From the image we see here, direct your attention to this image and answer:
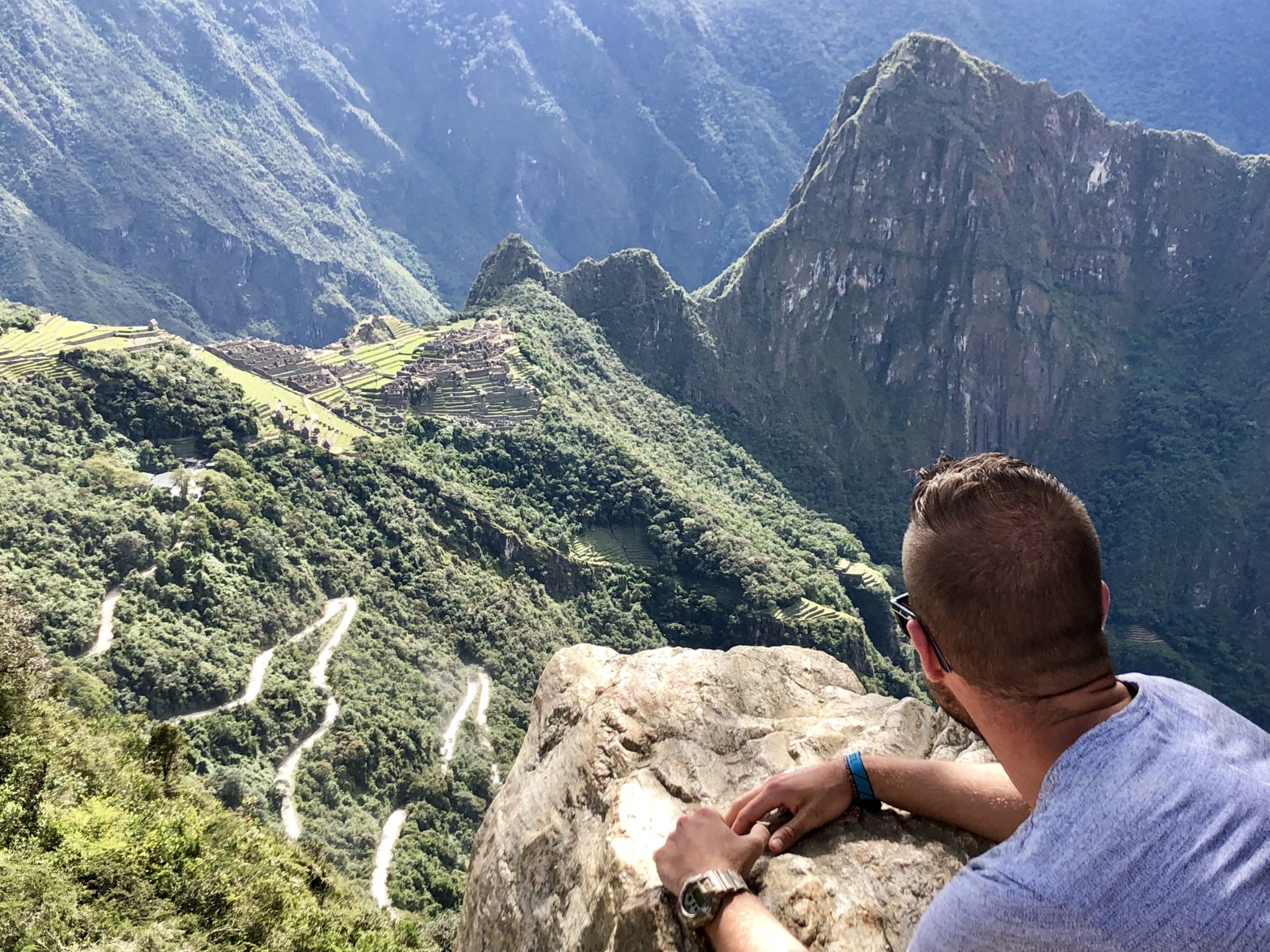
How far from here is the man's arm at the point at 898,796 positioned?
4336 millimetres

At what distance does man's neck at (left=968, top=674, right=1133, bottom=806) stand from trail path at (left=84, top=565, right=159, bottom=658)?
3601 centimetres

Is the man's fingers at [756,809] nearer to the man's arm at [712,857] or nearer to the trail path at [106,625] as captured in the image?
the man's arm at [712,857]

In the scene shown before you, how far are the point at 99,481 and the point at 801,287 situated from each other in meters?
81.2

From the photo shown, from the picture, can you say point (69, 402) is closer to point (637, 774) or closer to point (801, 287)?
point (637, 774)

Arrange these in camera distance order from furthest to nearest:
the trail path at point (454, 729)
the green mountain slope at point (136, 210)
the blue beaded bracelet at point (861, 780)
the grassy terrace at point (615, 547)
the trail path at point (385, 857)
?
the green mountain slope at point (136, 210), the grassy terrace at point (615, 547), the trail path at point (454, 729), the trail path at point (385, 857), the blue beaded bracelet at point (861, 780)

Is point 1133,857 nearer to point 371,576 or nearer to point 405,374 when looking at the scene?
point 371,576

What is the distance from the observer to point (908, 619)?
3.25m

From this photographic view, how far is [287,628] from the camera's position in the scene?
131ft

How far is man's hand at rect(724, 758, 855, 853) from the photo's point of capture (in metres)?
4.52

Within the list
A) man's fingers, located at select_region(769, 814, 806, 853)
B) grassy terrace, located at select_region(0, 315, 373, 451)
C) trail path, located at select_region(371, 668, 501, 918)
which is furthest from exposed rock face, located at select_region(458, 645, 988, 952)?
grassy terrace, located at select_region(0, 315, 373, 451)

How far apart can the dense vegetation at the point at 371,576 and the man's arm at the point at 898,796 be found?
25205 millimetres

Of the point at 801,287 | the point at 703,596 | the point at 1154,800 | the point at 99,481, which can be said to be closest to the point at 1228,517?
the point at 801,287

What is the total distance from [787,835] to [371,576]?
44.2 meters

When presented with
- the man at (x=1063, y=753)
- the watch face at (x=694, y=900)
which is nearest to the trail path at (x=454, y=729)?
the watch face at (x=694, y=900)
